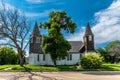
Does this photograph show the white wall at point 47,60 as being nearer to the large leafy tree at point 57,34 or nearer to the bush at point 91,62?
the large leafy tree at point 57,34

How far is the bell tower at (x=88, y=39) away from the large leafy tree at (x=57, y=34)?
32.7ft

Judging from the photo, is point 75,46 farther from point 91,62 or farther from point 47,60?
point 91,62

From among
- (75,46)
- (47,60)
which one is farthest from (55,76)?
(75,46)

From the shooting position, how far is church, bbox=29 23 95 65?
4819 centimetres

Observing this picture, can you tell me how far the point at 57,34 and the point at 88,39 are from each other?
1271 centimetres

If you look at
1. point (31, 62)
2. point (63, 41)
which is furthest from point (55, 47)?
→ point (31, 62)

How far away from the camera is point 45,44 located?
41.2 meters

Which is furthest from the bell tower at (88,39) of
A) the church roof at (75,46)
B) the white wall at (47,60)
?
the white wall at (47,60)

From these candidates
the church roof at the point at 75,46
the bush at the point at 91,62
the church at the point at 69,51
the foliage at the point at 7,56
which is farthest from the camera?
the foliage at the point at 7,56

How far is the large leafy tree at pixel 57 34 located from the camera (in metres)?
40.1

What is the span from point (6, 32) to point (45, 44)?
737cm

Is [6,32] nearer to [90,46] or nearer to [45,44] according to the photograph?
[45,44]

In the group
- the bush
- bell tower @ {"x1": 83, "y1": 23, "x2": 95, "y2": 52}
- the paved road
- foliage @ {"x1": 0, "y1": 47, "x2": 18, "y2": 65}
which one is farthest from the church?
the paved road

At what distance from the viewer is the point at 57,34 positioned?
40.4 m
